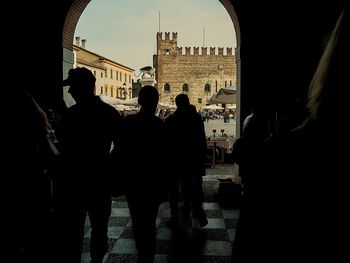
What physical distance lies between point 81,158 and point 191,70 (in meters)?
61.3

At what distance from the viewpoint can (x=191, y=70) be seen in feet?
209

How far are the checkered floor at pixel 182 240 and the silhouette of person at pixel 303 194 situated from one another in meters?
2.53

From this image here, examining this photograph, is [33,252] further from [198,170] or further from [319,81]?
[319,81]

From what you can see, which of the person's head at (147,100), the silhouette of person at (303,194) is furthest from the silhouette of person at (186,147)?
the silhouette of person at (303,194)

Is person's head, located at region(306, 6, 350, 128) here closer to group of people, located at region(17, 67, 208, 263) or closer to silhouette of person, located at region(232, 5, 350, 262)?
silhouette of person, located at region(232, 5, 350, 262)

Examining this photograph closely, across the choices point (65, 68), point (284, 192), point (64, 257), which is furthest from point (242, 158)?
point (65, 68)

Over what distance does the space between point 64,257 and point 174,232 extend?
1.75m

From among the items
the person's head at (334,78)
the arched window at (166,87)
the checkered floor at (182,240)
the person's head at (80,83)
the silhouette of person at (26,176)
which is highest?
the arched window at (166,87)

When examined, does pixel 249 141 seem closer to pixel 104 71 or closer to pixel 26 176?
pixel 26 176

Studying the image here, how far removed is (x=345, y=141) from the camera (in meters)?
1.22

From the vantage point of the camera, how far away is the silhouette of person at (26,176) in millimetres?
2771

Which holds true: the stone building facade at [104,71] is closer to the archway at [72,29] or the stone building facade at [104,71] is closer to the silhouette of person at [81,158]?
the archway at [72,29]

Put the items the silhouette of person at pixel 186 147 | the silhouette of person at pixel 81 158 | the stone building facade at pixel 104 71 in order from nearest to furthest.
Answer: the silhouette of person at pixel 81 158 → the silhouette of person at pixel 186 147 → the stone building facade at pixel 104 71

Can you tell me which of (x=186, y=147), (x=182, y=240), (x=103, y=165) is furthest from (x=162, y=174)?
(x=186, y=147)
